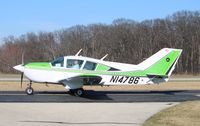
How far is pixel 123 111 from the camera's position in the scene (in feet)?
56.4

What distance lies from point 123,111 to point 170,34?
90.6 metres

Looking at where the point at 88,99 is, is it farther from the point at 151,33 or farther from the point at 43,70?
the point at 151,33

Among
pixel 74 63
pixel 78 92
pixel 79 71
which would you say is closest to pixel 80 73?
pixel 79 71

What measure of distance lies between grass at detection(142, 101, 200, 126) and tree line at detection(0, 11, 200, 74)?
84143 mm

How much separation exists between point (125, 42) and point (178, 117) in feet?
316

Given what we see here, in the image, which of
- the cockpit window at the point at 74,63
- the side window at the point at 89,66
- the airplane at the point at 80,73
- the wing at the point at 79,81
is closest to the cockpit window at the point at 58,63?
the airplane at the point at 80,73

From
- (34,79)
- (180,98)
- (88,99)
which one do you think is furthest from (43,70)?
(180,98)

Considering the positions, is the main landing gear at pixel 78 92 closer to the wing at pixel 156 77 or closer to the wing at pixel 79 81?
the wing at pixel 79 81

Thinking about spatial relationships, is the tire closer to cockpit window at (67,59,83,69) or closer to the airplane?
A: the airplane

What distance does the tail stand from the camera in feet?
85.6

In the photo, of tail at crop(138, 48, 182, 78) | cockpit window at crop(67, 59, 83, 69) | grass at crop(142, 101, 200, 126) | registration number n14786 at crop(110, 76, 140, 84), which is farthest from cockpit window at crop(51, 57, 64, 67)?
grass at crop(142, 101, 200, 126)

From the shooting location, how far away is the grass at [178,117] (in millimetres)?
13617

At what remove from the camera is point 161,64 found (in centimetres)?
2636

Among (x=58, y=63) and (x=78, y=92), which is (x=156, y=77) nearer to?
(x=78, y=92)
